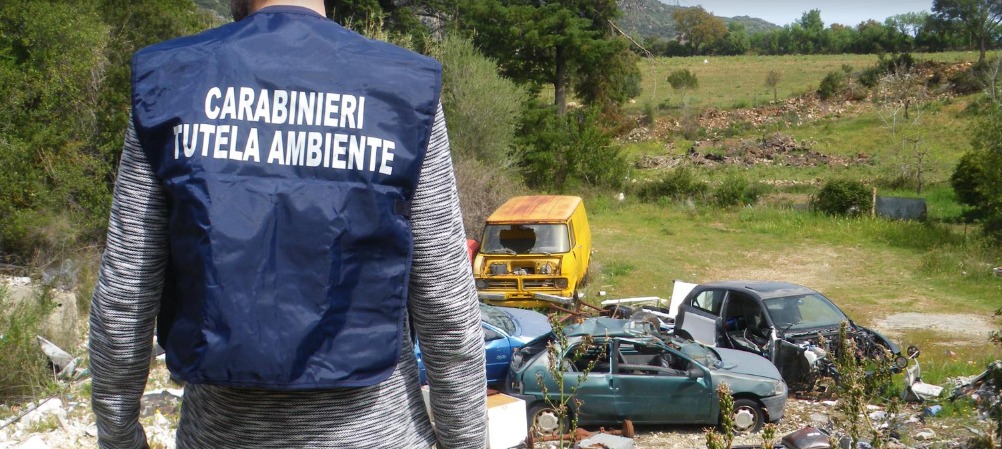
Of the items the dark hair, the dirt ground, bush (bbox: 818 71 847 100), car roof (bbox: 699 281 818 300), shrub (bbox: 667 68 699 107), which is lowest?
the dirt ground

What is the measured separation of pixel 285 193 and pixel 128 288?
0.33m

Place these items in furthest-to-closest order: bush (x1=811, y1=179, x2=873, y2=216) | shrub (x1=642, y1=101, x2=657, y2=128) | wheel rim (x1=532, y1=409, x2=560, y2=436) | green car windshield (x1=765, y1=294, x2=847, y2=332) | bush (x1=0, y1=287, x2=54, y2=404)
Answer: shrub (x1=642, y1=101, x2=657, y2=128) → bush (x1=811, y1=179, x2=873, y2=216) → green car windshield (x1=765, y1=294, x2=847, y2=332) → wheel rim (x1=532, y1=409, x2=560, y2=436) → bush (x1=0, y1=287, x2=54, y2=404)

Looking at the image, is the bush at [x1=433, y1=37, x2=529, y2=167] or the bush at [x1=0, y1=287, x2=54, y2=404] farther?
the bush at [x1=433, y1=37, x2=529, y2=167]

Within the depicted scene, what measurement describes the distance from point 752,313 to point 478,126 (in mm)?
14689

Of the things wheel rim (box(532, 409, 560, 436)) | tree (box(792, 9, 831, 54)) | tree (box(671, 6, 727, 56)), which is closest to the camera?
wheel rim (box(532, 409, 560, 436))

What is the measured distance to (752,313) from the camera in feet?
42.3

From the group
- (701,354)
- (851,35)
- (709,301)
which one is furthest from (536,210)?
(851,35)

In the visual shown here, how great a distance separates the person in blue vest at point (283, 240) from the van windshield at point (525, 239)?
14.3 metres

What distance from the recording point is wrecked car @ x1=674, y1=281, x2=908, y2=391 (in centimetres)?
1174

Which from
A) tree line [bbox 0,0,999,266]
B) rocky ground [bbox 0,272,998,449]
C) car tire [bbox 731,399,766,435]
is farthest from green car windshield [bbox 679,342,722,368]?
tree line [bbox 0,0,999,266]

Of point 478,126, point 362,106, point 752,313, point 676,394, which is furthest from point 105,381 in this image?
point 478,126

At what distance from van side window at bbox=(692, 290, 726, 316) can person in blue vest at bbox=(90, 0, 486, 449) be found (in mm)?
12133

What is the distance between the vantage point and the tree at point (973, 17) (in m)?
55.8

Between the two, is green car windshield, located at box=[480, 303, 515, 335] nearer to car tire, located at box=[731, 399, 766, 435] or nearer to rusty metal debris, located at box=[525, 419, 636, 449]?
rusty metal debris, located at box=[525, 419, 636, 449]
